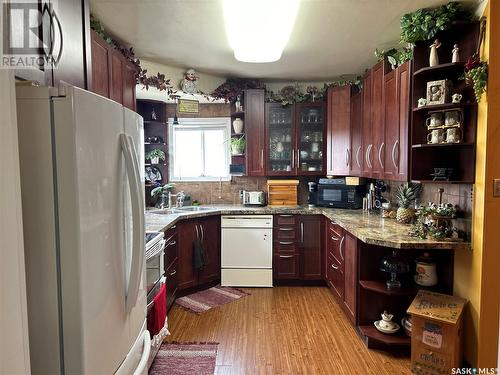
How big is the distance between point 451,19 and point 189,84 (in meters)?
2.48

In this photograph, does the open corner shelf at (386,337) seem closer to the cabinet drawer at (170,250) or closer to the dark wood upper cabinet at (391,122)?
the dark wood upper cabinet at (391,122)

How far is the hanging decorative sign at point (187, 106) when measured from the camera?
4043 millimetres

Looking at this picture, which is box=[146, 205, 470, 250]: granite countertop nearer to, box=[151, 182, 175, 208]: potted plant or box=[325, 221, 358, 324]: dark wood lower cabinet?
box=[325, 221, 358, 324]: dark wood lower cabinet

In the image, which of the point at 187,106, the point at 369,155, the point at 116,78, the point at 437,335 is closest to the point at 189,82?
the point at 187,106

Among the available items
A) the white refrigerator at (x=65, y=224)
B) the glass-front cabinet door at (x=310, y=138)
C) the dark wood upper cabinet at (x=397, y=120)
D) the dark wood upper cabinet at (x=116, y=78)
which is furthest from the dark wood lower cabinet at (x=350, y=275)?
the dark wood upper cabinet at (x=116, y=78)

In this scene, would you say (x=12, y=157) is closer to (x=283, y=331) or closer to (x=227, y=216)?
(x=283, y=331)

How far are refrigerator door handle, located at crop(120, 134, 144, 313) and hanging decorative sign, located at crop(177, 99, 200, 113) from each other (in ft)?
9.56

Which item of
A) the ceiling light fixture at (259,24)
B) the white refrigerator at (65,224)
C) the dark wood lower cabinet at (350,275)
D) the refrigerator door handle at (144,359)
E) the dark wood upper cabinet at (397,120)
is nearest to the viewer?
the white refrigerator at (65,224)

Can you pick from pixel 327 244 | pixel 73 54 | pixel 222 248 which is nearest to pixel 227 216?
pixel 222 248

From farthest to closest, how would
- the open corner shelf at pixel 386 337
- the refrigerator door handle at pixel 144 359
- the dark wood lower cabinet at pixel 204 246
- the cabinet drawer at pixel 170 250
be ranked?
the dark wood lower cabinet at pixel 204 246
the cabinet drawer at pixel 170 250
the open corner shelf at pixel 386 337
the refrigerator door handle at pixel 144 359

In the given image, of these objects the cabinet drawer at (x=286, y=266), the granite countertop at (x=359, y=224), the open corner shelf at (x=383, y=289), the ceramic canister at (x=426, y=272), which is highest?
the granite countertop at (x=359, y=224)

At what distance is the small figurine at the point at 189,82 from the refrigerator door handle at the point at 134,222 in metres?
2.44

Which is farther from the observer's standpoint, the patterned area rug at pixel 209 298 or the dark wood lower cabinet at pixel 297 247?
the dark wood lower cabinet at pixel 297 247

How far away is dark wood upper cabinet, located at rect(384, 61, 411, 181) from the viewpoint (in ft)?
8.12
